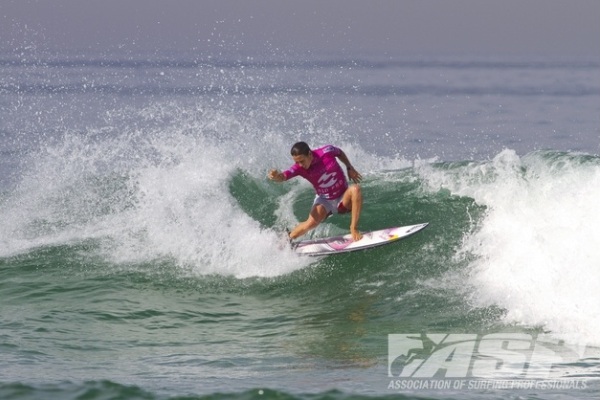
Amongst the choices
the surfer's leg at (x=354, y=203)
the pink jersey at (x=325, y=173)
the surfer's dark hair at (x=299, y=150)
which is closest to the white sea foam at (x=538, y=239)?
the surfer's leg at (x=354, y=203)

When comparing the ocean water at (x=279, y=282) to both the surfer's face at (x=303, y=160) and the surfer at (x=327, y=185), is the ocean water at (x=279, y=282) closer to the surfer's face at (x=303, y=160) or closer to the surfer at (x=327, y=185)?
the surfer at (x=327, y=185)

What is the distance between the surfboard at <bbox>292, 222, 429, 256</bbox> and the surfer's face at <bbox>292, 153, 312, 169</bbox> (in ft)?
3.78

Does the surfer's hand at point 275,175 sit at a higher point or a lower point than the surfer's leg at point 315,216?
higher

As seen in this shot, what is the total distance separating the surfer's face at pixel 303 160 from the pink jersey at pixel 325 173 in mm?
78

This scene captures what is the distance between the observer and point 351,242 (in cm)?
1248

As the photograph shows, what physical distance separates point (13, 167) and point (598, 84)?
28244 mm

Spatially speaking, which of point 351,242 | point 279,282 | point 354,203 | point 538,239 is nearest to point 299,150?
point 354,203

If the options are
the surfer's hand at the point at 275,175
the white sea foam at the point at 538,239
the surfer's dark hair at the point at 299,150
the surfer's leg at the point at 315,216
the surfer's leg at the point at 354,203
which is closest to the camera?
the white sea foam at the point at 538,239

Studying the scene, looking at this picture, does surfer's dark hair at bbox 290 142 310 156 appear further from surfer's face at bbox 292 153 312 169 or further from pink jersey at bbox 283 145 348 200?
pink jersey at bbox 283 145 348 200

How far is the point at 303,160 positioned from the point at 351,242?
133 centimetres

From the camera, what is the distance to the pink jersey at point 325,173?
40.0ft

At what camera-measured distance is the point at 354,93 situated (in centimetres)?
3847

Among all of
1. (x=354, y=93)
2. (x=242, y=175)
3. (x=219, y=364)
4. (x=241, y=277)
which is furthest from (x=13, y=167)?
(x=354, y=93)

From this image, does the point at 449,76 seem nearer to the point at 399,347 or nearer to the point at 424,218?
the point at 424,218
